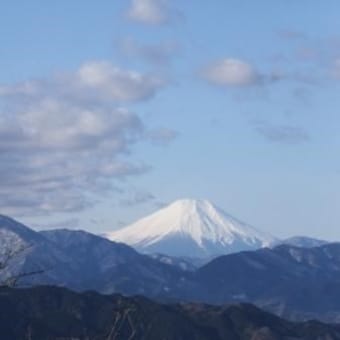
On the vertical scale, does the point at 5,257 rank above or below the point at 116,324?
above

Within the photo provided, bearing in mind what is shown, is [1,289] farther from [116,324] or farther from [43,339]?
[43,339]

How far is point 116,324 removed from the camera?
13.7 m

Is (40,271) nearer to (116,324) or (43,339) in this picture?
(116,324)

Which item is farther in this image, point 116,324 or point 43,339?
point 43,339

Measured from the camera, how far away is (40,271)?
46.6 ft

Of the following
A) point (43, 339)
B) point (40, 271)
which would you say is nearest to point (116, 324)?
point (40, 271)

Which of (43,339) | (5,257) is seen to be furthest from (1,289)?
(43,339)

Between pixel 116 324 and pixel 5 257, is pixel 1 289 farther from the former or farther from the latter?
pixel 116 324

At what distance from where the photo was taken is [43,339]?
194 meters

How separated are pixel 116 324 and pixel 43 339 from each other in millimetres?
185546

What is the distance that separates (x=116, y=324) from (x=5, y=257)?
204 cm

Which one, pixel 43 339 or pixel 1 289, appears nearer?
pixel 1 289

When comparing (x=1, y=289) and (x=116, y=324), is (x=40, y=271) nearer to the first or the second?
(x=1, y=289)

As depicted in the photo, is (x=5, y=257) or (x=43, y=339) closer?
(x=5, y=257)
